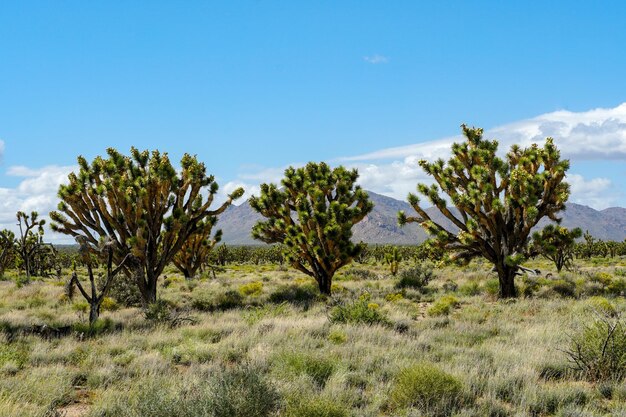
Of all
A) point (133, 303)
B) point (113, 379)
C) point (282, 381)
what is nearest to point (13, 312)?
point (133, 303)

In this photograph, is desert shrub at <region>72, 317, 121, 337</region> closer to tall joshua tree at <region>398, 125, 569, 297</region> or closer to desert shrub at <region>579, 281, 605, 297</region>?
tall joshua tree at <region>398, 125, 569, 297</region>

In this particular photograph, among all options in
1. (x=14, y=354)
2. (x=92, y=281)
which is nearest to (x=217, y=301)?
(x=92, y=281)

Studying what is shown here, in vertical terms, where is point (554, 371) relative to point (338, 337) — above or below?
below

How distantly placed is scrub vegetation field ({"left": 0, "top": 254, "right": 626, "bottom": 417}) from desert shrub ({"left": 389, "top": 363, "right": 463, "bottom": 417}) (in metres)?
0.02

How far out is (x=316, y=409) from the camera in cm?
568

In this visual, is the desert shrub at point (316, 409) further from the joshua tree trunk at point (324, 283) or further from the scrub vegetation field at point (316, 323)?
the joshua tree trunk at point (324, 283)

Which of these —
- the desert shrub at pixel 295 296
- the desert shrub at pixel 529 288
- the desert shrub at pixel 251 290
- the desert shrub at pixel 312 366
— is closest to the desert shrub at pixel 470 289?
the desert shrub at pixel 529 288

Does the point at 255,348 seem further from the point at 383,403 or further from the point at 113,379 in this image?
the point at 383,403

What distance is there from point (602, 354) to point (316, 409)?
4720 mm

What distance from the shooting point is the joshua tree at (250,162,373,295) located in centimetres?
1962

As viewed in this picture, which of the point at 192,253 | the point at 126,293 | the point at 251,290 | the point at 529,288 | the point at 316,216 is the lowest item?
the point at 529,288

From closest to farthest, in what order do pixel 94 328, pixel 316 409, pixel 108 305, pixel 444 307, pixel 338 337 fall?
pixel 316 409
pixel 338 337
pixel 94 328
pixel 444 307
pixel 108 305

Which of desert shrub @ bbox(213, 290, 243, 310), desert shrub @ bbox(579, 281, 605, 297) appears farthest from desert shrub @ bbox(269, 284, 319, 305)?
desert shrub @ bbox(579, 281, 605, 297)

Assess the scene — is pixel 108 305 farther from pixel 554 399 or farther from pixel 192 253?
pixel 554 399
